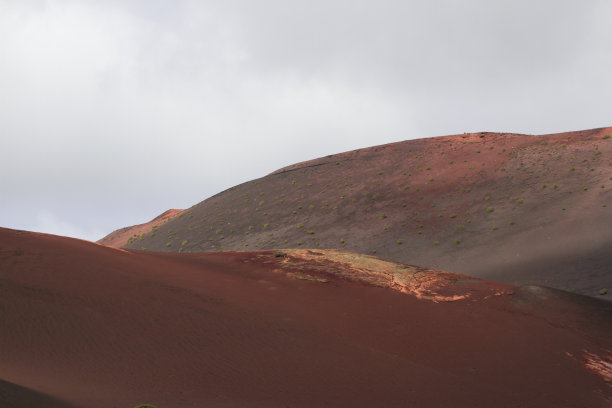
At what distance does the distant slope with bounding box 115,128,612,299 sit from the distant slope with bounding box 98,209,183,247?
9.10 ft

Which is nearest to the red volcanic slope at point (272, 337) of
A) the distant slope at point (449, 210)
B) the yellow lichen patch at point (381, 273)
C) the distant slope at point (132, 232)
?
the yellow lichen patch at point (381, 273)

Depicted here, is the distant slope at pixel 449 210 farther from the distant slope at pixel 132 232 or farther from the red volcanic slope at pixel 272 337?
the red volcanic slope at pixel 272 337

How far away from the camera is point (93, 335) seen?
34.5 feet

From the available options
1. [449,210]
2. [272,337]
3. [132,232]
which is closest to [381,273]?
[272,337]

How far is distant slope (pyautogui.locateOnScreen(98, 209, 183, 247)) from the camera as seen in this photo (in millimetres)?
56594

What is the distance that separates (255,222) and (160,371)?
3801 cm

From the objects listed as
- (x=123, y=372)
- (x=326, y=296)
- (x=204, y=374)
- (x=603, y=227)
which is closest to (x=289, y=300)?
(x=326, y=296)

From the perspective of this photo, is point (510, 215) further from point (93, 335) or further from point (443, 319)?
point (93, 335)

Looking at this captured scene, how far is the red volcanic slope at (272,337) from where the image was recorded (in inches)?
366

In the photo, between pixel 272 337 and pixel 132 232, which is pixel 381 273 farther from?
pixel 132 232

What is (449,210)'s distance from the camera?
39.1 metres

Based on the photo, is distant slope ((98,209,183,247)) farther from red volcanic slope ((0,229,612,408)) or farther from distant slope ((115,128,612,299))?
red volcanic slope ((0,229,612,408))

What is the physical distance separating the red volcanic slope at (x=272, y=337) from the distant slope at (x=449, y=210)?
35.8 feet

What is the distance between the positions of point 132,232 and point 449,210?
39331mm
